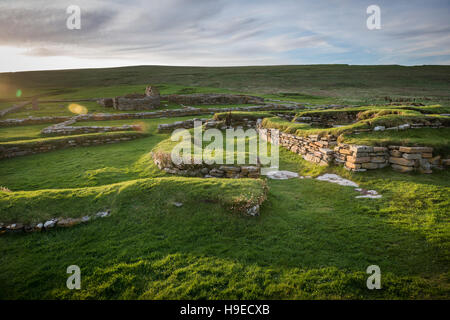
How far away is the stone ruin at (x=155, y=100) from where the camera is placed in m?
32.5

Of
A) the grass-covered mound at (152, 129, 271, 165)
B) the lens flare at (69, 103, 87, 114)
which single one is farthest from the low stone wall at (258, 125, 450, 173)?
the lens flare at (69, 103, 87, 114)

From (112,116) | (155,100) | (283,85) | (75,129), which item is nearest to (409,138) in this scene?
(75,129)

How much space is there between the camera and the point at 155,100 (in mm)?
34125

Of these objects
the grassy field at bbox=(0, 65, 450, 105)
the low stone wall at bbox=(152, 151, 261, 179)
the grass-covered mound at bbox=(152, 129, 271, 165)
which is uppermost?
the grassy field at bbox=(0, 65, 450, 105)

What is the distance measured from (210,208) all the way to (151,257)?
219 centimetres

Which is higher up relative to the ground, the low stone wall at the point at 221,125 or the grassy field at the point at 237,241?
the low stone wall at the point at 221,125

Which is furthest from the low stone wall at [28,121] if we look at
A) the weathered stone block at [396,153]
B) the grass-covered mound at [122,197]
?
the weathered stone block at [396,153]

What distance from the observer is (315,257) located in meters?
4.94

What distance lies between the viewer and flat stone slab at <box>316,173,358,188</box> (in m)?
8.28

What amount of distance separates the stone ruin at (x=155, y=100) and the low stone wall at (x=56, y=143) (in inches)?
611

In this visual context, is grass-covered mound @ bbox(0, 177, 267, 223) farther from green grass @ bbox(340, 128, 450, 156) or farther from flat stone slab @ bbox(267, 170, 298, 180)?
green grass @ bbox(340, 128, 450, 156)

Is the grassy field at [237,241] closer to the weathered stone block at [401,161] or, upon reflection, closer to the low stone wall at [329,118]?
the weathered stone block at [401,161]

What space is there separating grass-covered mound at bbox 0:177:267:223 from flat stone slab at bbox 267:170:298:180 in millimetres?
2324

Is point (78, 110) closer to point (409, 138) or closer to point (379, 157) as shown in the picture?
point (379, 157)
